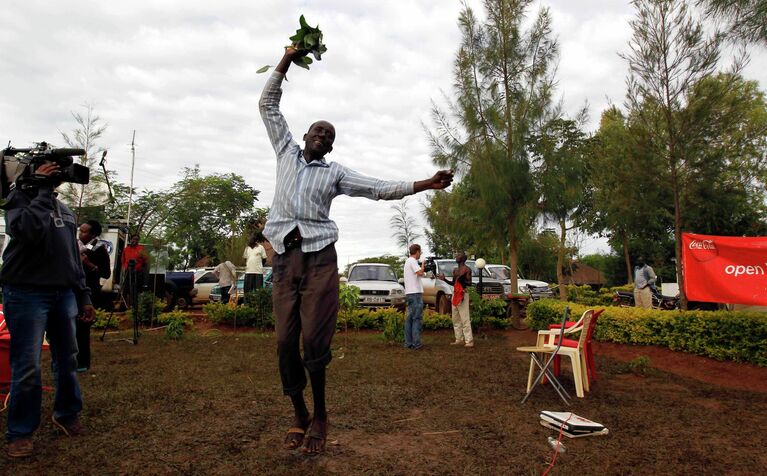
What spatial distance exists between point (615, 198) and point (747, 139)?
8.08 feet

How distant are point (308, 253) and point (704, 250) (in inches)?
294

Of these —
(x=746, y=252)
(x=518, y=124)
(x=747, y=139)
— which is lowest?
(x=746, y=252)

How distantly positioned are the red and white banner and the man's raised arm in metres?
7.30

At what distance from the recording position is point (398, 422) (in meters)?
4.40

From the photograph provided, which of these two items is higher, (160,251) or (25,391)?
(160,251)

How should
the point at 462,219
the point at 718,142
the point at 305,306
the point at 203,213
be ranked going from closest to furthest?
the point at 305,306
the point at 718,142
the point at 462,219
the point at 203,213

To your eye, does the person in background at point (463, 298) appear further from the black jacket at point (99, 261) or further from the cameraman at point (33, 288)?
the cameraman at point (33, 288)

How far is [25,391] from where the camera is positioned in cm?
346

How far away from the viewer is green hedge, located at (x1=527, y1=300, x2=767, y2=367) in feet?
26.3

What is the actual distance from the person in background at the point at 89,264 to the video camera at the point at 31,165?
297cm

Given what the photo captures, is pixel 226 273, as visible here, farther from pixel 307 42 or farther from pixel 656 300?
pixel 656 300

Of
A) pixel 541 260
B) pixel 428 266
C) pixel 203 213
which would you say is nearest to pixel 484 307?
pixel 428 266

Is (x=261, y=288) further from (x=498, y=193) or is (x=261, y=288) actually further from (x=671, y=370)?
(x=671, y=370)

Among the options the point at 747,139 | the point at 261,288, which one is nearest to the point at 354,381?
the point at 261,288
